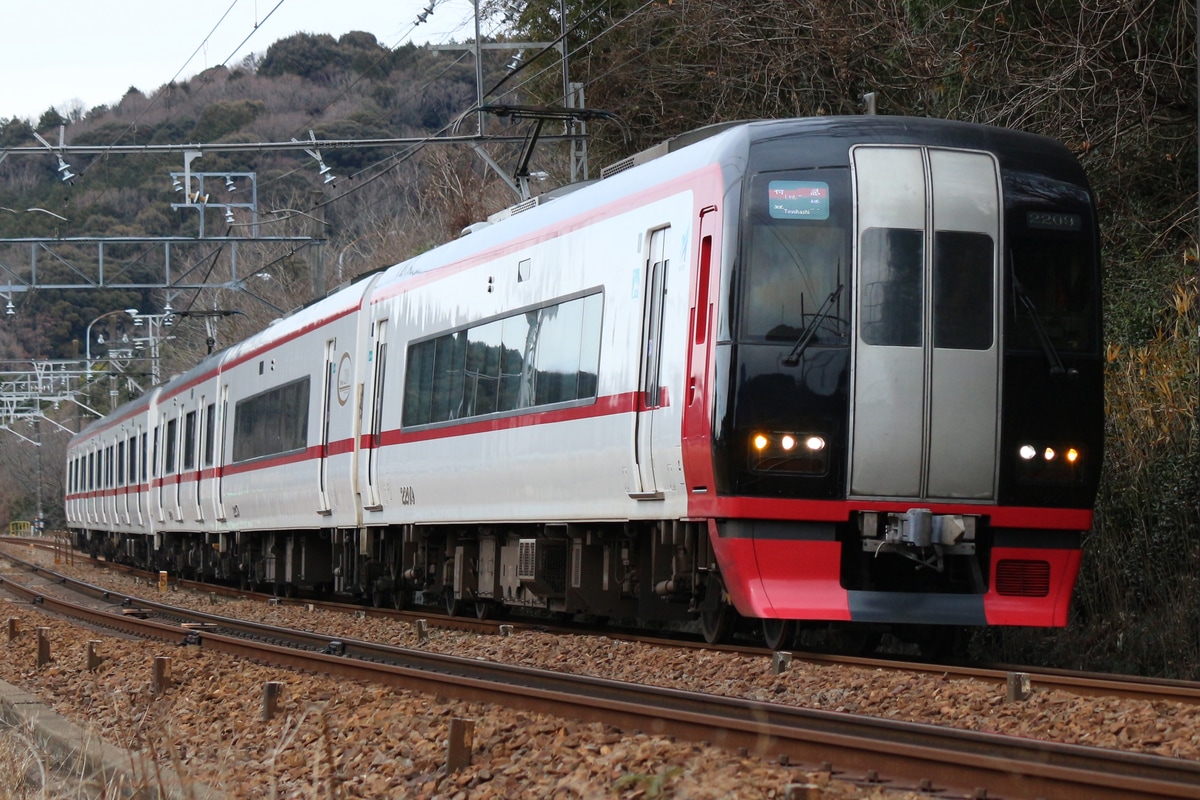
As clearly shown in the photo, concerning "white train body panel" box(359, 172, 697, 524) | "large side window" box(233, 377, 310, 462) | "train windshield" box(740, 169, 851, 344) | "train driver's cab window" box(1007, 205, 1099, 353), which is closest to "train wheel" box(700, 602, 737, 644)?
"white train body panel" box(359, 172, 697, 524)

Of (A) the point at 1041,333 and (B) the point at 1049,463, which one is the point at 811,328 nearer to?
(A) the point at 1041,333

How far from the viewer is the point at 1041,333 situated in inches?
355

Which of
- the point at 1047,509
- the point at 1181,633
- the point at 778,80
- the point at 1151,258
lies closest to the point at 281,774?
the point at 1047,509

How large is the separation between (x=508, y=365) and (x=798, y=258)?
3436mm

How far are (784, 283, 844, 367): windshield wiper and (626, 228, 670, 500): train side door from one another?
981 mm

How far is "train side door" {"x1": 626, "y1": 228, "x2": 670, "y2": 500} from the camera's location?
954 centimetres

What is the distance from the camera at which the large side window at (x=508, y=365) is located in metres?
10.6

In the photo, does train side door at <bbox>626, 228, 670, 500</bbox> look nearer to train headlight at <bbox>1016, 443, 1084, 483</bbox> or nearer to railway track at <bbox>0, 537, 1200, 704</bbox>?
railway track at <bbox>0, 537, 1200, 704</bbox>

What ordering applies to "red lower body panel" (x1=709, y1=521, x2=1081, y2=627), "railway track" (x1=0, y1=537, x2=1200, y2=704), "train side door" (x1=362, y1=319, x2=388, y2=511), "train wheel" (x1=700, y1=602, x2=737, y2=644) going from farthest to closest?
"train side door" (x1=362, y1=319, x2=388, y2=511) → "train wheel" (x1=700, y1=602, x2=737, y2=644) → "red lower body panel" (x1=709, y1=521, x2=1081, y2=627) → "railway track" (x1=0, y1=537, x2=1200, y2=704)

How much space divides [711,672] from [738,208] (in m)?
2.49

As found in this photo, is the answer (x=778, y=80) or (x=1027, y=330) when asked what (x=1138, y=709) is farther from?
(x=778, y=80)

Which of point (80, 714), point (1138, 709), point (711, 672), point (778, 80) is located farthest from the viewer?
point (778, 80)

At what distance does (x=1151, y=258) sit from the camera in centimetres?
1340

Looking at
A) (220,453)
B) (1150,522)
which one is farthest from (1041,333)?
(220,453)
